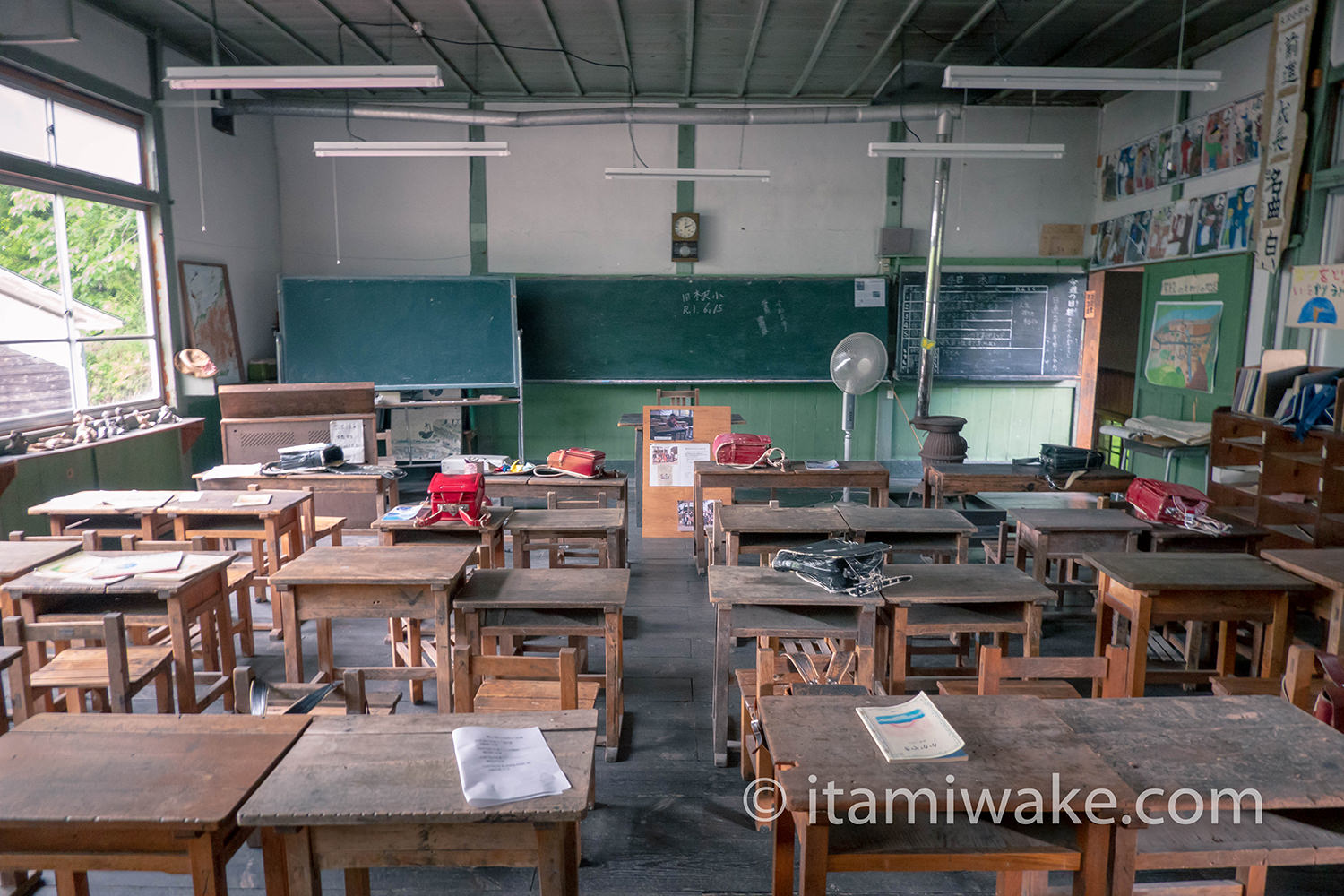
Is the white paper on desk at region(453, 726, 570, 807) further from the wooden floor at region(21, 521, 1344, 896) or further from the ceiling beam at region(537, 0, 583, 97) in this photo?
the ceiling beam at region(537, 0, 583, 97)

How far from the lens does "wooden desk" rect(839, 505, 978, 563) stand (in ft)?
12.5

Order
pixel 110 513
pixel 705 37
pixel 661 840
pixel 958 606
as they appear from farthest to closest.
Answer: pixel 705 37 < pixel 110 513 < pixel 958 606 < pixel 661 840

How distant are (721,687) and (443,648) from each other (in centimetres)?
102

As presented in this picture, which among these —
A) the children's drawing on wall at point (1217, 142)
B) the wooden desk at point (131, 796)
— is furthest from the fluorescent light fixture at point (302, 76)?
the children's drawing on wall at point (1217, 142)

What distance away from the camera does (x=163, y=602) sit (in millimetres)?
3086

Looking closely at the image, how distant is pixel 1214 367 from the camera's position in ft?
20.5

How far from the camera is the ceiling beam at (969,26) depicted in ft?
18.8

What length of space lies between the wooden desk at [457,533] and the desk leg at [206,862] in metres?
2.18

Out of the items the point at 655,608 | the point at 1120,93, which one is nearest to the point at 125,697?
the point at 655,608

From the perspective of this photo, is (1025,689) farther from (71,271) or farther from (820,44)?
(71,271)

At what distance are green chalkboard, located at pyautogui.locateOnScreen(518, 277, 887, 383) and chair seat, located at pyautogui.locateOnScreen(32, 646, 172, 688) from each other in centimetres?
542

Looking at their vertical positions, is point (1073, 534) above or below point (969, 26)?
below

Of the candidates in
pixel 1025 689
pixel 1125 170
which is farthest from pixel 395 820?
pixel 1125 170

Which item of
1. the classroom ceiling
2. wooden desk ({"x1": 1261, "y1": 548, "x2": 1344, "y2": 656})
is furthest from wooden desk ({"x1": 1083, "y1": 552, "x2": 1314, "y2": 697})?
the classroom ceiling
